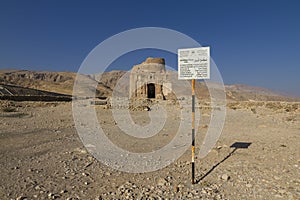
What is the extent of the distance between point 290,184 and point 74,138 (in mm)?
6736

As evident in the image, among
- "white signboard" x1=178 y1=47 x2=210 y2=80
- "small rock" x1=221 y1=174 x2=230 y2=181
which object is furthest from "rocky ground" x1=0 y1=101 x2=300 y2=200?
"white signboard" x1=178 y1=47 x2=210 y2=80

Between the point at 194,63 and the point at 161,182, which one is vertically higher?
the point at 194,63

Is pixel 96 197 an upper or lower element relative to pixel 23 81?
lower

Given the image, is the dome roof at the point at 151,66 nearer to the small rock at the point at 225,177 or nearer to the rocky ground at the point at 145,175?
the rocky ground at the point at 145,175

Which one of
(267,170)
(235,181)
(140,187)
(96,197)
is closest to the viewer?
(96,197)

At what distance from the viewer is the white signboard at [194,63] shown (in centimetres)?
443

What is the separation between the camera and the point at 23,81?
242ft

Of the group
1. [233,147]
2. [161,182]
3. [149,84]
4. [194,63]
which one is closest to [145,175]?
[161,182]

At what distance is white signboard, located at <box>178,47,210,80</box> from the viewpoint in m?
4.43

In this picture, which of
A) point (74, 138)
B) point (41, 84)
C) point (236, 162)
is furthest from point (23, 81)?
point (236, 162)

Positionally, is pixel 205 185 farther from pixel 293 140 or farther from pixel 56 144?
pixel 293 140

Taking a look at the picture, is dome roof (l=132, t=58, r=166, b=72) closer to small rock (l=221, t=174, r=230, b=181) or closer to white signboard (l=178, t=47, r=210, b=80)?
white signboard (l=178, t=47, r=210, b=80)

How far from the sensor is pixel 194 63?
14.9 ft

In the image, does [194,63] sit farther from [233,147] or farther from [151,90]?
[151,90]
